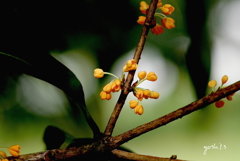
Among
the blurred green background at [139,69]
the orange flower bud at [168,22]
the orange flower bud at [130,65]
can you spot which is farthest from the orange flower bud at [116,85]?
the blurred green background at [139,69]

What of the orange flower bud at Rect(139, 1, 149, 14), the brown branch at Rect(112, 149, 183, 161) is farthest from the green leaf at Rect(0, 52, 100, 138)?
the orange flower bud at Rect(139, 1, 149, 14)

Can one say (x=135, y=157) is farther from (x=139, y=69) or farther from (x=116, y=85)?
(x=139, y=69)

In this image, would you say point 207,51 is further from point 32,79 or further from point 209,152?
point 32,79

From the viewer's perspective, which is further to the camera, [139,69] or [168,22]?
[139,69]

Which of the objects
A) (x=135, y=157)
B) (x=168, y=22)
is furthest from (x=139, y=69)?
(x=135, y=157)

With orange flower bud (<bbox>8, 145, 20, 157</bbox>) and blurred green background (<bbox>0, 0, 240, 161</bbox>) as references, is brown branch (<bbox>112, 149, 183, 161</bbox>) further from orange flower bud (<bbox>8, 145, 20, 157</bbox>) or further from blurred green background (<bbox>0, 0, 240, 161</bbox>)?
blurred green background (<bbox>0, 0, 240, 161</bbox>)

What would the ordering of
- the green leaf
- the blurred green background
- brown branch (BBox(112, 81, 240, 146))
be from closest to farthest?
brown branch (BBox(112, 81, 240, 146)) → the green leaf → the blurred green background

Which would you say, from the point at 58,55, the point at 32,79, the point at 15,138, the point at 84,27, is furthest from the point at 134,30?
the point at 15,138

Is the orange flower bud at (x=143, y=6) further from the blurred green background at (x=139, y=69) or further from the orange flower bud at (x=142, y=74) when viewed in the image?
the blurred green background at (x=139, y=69)

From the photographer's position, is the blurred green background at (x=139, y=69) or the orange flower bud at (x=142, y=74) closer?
the orange flower bud at (x=142, y=74)
